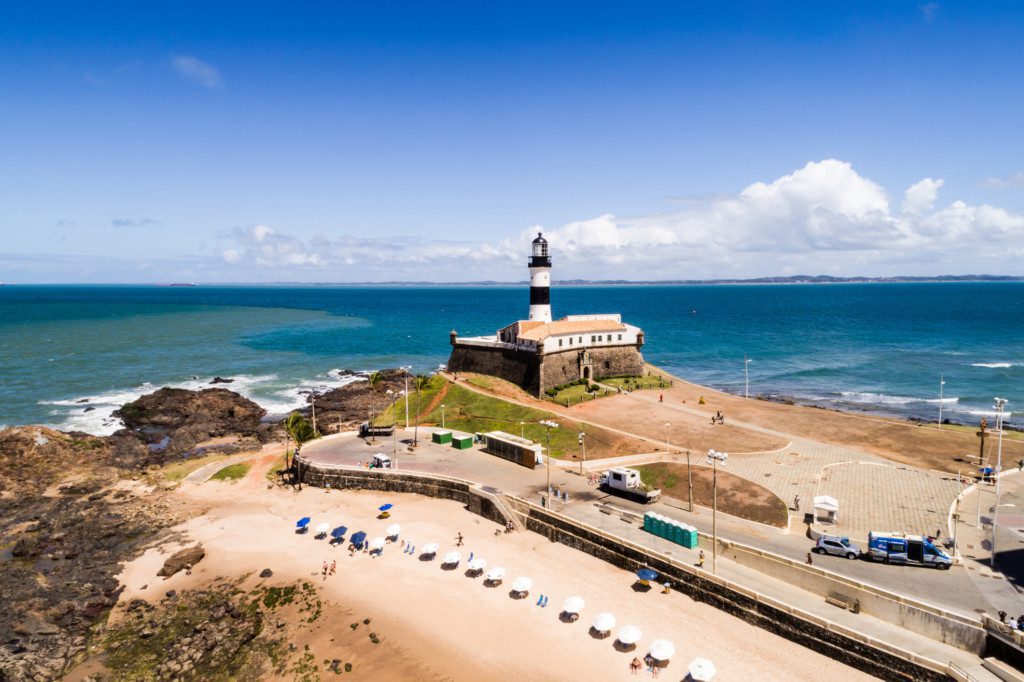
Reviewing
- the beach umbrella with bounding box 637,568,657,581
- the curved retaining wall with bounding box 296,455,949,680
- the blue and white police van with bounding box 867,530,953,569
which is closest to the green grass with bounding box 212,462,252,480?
the curved retaining wall with bounding box 296,455,949,680

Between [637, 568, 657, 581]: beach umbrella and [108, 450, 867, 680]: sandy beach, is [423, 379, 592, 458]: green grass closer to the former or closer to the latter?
[108, 450, 867, 680]: sandy beach

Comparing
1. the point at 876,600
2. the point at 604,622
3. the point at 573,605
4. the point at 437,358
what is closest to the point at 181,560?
the point at 573,605

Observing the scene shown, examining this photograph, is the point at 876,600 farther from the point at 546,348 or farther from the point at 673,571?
the point at 546,348

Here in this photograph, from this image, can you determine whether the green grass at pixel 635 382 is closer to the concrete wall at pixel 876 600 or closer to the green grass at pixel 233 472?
the concrete wall at pixel 876 600

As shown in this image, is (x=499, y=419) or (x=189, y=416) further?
(x=189, y=416)

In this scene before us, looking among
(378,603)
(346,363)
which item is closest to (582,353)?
(378,603)

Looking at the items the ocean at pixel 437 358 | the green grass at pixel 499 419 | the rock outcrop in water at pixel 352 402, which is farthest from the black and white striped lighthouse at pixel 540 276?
the ocean at pixel 437 358

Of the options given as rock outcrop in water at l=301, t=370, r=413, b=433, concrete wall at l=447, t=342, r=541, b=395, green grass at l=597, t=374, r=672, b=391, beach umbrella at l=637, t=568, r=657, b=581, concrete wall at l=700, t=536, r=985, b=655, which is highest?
concrete wall at l=447, t=342, r=541, b=395
